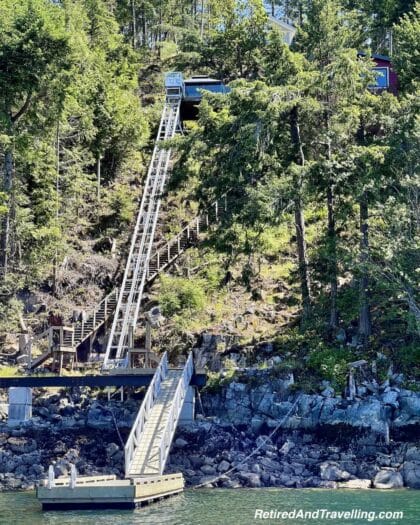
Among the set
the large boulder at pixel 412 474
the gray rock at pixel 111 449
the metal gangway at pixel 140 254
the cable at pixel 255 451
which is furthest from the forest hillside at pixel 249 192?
the gray rock at pixel 111 449

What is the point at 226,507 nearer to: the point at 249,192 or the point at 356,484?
the point at 356,484

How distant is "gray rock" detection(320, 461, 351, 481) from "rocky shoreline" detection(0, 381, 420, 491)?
25 mm

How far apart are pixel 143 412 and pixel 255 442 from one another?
11.3ft

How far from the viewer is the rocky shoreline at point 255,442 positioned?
2114 cm

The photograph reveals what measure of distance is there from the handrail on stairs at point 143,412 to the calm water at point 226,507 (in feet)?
4.89

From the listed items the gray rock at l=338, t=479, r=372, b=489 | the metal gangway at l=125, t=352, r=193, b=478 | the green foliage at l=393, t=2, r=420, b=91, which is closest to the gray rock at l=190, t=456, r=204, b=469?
the metal gangway at l=125, t=352, r=193, b=478

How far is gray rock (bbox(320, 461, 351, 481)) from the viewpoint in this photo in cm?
2077

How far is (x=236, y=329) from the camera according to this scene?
2964cm

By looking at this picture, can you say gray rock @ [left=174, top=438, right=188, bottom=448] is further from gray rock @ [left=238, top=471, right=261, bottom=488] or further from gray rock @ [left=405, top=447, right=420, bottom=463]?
gray rock @ [left=405, top=447, right=420, bottom=463]

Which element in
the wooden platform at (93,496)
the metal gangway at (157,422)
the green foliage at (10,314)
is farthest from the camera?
the green foliage at (10,314)

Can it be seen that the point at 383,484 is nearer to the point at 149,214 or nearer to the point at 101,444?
the point at 101,444

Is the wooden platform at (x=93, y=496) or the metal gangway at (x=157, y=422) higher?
the metal gangway at (x=157, y=422)

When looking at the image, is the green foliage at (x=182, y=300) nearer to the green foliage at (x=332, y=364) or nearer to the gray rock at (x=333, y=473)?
the green foliage at (x=332, y=364)

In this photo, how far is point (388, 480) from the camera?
20.4 meters
